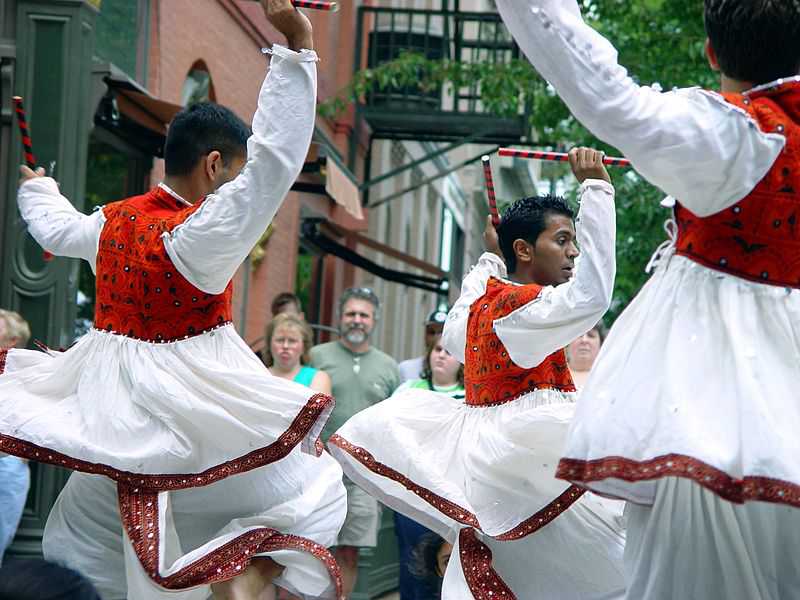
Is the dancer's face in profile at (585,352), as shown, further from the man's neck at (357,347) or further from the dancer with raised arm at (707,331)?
the dancer with raised arm at (707,331)

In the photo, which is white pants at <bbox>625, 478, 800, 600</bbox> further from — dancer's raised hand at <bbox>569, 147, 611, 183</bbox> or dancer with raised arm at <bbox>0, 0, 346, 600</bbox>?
dancer with raised arm at <bbox>0, 0, 346, 600</bbox>

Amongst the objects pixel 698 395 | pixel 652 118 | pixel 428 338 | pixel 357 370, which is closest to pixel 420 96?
pixel 428 338

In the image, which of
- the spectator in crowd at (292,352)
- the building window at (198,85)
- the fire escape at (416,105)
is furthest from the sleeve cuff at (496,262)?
the fire escape at (416,105)

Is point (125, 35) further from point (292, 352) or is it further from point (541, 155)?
point (541, 155)

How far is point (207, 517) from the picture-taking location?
16.7ft

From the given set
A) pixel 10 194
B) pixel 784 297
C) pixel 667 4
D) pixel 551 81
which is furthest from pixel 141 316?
pixel 667 4

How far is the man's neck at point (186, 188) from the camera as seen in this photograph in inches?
209

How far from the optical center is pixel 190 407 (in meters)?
4.84

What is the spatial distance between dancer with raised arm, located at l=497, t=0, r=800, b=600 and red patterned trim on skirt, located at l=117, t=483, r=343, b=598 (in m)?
1.59

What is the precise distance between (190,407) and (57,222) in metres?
1.15

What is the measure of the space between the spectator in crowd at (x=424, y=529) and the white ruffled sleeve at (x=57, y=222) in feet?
4.70

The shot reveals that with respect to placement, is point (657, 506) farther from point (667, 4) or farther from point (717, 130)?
point (667, 4)

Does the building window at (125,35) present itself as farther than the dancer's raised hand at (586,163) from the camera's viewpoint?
Yes

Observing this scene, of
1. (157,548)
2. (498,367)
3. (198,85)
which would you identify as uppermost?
(198,85)
